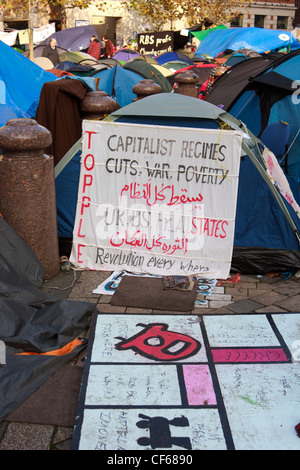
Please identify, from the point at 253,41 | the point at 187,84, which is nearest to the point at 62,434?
the point at 187,84

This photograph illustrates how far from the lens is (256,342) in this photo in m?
3.71

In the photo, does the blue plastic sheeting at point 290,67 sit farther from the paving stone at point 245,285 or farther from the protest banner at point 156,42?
the protest banner at point 156,42

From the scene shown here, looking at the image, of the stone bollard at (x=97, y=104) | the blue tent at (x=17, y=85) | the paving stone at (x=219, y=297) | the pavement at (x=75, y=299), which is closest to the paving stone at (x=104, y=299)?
the pavement at (x=75, y=299)

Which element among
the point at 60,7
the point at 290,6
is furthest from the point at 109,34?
the point at 290,6

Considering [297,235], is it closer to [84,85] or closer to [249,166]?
[249,166]

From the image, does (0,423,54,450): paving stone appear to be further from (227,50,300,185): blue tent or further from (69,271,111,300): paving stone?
(227,50,300,185): blue tent

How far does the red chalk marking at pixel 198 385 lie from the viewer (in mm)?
3070

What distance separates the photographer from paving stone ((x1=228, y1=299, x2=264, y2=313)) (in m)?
4.32

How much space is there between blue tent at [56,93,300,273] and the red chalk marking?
6.11 ft

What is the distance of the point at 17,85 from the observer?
886 centimetres

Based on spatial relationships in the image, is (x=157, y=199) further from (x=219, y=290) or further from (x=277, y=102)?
(x=277, y=102)

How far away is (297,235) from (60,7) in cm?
2991

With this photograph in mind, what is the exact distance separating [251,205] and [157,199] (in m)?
0.90

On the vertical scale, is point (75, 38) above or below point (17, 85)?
below
